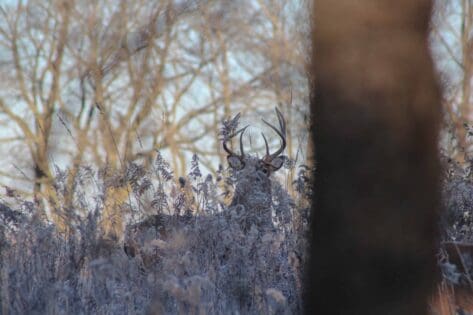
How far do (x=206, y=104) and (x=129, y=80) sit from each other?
1827 mm

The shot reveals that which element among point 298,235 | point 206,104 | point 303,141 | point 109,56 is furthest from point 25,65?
point 298,235

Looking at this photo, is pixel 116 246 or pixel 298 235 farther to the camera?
pixel 298 235

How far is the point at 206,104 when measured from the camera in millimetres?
21375

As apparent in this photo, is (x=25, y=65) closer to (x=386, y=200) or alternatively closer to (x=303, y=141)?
(x=303, y=141)

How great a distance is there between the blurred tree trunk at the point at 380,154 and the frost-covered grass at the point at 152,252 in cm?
49

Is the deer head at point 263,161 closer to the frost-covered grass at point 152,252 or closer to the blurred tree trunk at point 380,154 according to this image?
the frost-covered grass at point 152,252

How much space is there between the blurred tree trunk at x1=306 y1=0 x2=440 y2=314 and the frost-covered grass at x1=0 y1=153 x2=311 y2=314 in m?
0.49

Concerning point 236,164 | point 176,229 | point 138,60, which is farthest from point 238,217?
point 138,60

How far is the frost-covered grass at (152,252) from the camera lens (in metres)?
4.84

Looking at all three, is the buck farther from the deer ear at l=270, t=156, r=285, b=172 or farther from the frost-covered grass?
the deer ear at l=270, t=156, r=285, b=172

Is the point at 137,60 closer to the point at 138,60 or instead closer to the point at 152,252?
the point at 138,60

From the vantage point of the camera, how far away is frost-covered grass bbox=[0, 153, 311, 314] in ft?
15.9

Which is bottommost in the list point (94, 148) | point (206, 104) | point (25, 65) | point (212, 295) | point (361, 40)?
point (212, 295)

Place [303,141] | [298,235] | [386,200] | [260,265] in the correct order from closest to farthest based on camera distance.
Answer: [386,200], [260,265], [298,235], [303,141]
